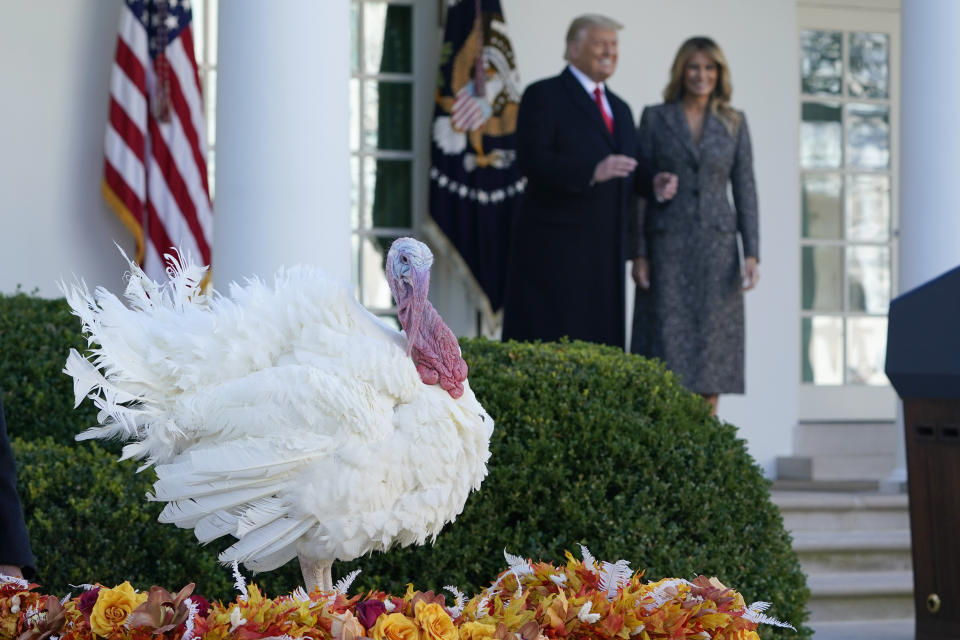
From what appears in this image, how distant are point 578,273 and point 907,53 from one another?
6.99 feet

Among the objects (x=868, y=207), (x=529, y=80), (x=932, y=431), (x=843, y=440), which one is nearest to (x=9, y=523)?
(x=932, y=431)

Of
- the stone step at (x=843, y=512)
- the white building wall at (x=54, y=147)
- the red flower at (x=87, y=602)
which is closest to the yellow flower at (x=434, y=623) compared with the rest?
the red flower at (x=87, y=602)

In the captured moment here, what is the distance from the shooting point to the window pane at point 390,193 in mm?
8320

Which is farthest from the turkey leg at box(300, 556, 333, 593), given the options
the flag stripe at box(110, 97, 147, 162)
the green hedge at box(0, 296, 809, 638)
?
the flag stripe at box(110, 97, 147, 162)

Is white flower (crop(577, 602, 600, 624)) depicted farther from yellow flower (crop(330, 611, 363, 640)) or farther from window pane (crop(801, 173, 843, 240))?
window pane (crop(801, 173, 843, 240))

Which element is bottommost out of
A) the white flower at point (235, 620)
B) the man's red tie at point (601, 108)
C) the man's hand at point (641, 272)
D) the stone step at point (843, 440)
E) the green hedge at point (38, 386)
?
the stone step at point (843, 440)

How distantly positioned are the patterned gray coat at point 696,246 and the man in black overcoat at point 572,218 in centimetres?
29

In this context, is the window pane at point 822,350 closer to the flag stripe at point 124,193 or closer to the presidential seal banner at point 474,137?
the presidential seal banner at point 474,137

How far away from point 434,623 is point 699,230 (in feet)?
16.4

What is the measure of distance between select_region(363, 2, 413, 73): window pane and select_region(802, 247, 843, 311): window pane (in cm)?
311

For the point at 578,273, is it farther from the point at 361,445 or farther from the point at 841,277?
the point at 361,445

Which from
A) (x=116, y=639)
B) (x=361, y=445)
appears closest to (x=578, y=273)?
(x=361, y=445)

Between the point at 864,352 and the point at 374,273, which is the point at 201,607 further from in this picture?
the point at 864,352

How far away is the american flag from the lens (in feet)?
24.3
